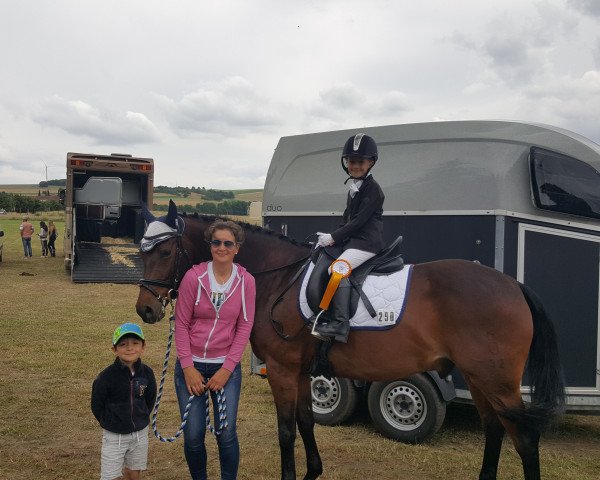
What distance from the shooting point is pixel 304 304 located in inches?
174

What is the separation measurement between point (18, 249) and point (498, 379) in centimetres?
3146

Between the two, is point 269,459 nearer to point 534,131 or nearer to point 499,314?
point 499,314

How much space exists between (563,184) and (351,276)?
9.03 ft

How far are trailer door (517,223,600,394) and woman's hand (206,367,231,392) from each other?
3569 millimetres

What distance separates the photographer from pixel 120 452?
147 inches

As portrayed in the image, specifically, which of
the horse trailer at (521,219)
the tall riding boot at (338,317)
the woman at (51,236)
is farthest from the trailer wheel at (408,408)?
the woman at (51,236)

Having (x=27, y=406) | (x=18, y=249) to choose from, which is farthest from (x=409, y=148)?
(x=18, y=249)

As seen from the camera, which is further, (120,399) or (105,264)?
(105,264)

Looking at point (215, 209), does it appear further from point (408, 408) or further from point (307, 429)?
point (307, 429)

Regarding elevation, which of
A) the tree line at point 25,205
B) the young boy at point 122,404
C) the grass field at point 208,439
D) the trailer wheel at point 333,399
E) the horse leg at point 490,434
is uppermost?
the tree line at point 25,205

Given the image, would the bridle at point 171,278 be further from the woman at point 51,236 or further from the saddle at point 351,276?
the woman at point 51,236

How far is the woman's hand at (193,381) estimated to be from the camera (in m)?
3.66

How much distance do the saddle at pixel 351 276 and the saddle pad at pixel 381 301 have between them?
0.04m

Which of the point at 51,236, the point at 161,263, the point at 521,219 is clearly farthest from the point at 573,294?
the point at 51,236
